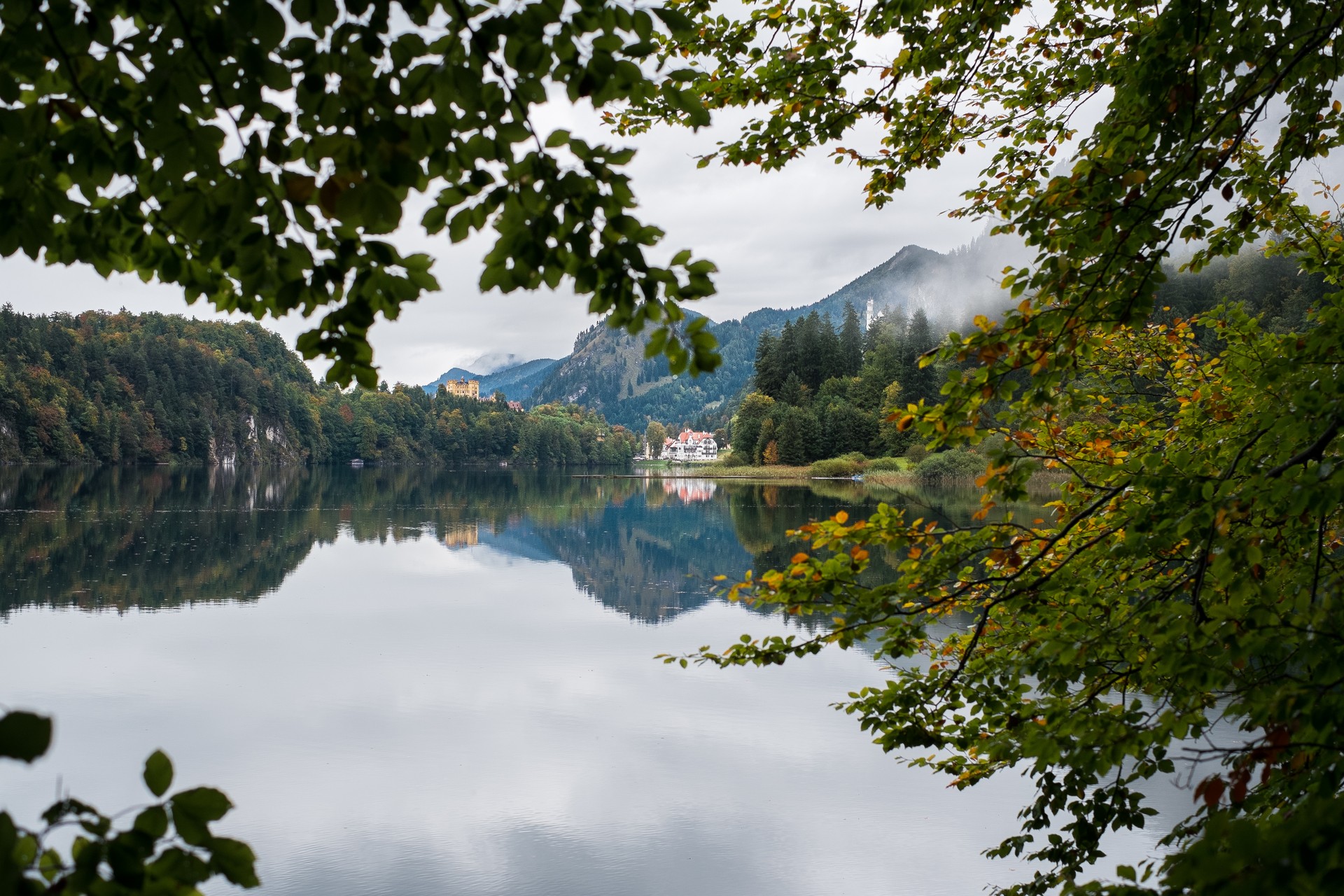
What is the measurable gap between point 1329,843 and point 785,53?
16.4 ft

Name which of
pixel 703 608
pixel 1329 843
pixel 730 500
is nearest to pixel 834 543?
pixel 1329 843

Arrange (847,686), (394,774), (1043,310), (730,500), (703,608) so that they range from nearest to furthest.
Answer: (1043,310)
(394,774)
(847,686)
(703,608)
(730,500)

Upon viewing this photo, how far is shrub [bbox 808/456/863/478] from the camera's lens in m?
67.9

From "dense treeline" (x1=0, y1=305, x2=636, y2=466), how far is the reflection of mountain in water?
87.3 ft

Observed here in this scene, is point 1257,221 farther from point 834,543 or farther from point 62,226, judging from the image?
point 62,226

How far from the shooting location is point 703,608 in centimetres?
2036

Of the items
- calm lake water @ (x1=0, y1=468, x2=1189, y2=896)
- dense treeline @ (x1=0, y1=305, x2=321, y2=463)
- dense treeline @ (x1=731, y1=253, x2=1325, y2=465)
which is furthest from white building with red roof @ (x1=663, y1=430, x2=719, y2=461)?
calm lake water @ (x1=0, y1=468, x2=1189, y2=896)

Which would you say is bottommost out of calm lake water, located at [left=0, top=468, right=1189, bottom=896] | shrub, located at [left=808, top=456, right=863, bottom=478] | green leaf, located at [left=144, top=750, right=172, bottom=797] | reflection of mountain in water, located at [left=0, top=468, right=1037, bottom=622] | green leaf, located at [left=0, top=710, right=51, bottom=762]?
calm lake water, located at [left=0, top=468, right=1189, bottom=896]

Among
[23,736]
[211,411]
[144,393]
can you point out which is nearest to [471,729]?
[23,736]

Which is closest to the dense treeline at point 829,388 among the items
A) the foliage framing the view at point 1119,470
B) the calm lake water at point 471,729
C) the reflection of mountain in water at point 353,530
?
the reflection of mountain in water at point 353,530

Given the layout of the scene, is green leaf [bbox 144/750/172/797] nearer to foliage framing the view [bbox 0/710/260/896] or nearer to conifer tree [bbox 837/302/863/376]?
foliage framing the view [bbox 0/710/260/896]

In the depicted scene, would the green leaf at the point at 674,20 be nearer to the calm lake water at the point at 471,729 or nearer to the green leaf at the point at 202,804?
the green leaf at the point at 202,804

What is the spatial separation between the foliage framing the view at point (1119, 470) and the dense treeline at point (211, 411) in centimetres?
9939

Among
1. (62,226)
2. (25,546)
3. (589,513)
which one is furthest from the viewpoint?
(589,513)
